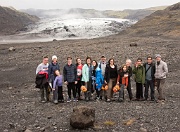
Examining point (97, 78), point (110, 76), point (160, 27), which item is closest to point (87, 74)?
point (97, 78)

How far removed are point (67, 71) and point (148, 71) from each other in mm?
2957

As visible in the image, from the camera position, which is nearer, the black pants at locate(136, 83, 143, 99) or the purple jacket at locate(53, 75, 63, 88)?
the purple jacket at locate(53, 75, 63, 88)

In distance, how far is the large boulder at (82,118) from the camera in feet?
28.9

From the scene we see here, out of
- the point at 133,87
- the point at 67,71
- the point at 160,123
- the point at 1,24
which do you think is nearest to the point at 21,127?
the point at 67,71

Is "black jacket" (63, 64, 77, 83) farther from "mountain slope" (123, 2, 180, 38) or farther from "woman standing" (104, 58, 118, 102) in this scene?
"mountain slope" (123, 2, 180, 38)

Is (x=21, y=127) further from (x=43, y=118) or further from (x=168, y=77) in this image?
(x=168, y=77)

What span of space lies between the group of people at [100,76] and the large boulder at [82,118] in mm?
2698

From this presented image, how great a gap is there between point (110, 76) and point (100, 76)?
38 cm

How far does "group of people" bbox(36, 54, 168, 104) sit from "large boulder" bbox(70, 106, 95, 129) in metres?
2.70

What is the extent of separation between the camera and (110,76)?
11742mm

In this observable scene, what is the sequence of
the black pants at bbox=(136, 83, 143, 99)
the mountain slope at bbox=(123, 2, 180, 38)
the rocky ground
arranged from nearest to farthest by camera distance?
the rocky ground, the black pants at bbox=(136, 83, 143, 99), the mountain slope at bbox=(123, 2, 180, 38)

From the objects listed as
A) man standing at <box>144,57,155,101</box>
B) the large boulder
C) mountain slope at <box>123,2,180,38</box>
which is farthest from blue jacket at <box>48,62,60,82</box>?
mountain slope at <box>123,2,180,38</box>

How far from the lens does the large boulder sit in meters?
8.81

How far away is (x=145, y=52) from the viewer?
81.0 ft
